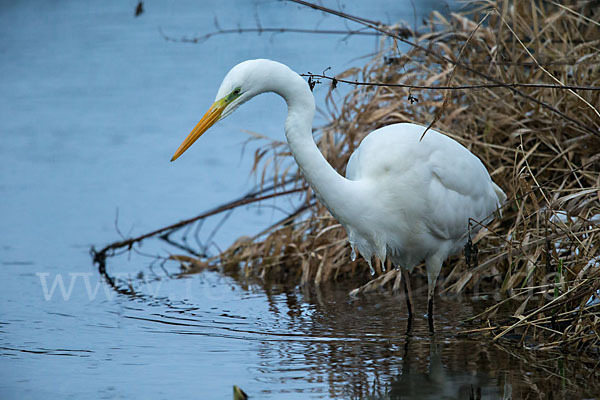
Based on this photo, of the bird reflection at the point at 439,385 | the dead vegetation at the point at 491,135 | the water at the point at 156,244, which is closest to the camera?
the bird reflection at the point at 439,385

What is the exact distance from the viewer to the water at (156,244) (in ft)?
10.1

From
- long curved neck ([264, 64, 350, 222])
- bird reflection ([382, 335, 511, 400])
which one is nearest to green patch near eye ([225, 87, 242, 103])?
long curved neck ([264, 64, 350, 222])

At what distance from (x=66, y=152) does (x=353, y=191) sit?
4.47 meters

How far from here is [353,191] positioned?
3.34 m

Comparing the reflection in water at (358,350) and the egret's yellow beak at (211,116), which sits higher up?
the egret's yellow beak at (211,116)

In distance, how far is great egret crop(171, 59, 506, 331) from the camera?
316cm

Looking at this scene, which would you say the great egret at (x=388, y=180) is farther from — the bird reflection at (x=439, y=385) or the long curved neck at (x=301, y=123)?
the bird reflection at (x=439, y=385)

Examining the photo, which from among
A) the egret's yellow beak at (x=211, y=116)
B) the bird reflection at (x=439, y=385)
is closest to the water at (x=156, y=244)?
the bird reflection at (x=439, y=385)

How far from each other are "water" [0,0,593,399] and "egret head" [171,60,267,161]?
2.99 feet

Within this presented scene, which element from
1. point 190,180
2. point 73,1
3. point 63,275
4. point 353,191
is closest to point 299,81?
point 353,191

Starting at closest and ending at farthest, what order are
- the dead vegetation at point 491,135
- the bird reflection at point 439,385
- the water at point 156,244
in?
the bird reflection at point 439,385 → the water at point 156,244 → the dead vegetation at point 491,135

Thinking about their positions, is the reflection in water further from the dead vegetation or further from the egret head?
the egret head

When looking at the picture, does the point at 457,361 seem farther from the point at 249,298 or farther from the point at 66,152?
the point at 66,152

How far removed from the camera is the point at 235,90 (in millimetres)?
3113
